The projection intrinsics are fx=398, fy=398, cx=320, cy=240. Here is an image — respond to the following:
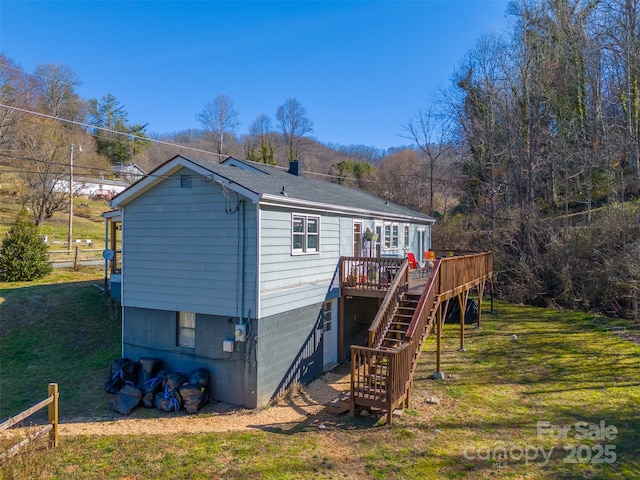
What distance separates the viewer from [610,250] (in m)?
17.5

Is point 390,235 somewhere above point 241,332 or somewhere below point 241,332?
above

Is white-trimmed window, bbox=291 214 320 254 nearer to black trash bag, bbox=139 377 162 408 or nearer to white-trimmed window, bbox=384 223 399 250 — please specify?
black trash bag, bbox=139 377 162 408

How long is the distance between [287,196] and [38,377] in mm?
8243

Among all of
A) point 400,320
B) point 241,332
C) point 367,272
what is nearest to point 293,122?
point 367,272

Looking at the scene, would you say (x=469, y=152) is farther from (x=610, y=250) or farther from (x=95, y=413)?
(x=95, y=413)

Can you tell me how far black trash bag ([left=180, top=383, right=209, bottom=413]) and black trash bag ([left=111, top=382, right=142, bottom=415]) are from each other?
1.05m

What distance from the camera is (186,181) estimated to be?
388 inches

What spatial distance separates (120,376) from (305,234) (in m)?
5.88

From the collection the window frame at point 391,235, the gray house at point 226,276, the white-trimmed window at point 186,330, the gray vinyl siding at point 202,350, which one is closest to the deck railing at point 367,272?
the gray house at point 226,276

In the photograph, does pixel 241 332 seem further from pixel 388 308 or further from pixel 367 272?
pixel 367 272

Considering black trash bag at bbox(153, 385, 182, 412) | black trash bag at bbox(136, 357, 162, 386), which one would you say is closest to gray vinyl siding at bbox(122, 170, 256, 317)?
black trash bag at bbox(136, 357, 162, 386)

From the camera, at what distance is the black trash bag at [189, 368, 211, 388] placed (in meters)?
9.28

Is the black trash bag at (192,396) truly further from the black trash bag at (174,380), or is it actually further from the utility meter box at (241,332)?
the utility meter box at (241,332)

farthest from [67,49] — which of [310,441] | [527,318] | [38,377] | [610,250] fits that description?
[610,250]
